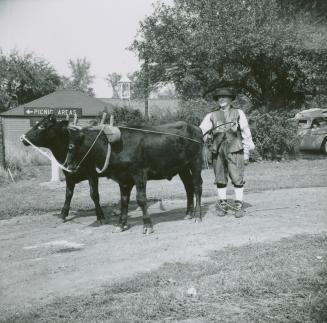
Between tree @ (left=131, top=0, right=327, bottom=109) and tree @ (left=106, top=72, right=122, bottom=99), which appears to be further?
tree @ (left=106, top=72, right=122, bottom=99)

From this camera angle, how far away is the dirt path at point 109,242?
18.0 ft

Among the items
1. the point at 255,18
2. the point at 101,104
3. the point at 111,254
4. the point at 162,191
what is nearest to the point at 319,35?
the point at 255,18

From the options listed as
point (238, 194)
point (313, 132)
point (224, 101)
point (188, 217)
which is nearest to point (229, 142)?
point (224, 101)

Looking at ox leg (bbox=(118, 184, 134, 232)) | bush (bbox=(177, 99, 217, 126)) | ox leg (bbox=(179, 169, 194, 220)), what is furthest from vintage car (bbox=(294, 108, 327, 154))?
ox leg (bbox=(118, 184, 134, 232))

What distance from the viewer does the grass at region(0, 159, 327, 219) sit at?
35.2 feet

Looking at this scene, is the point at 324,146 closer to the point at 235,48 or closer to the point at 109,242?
the point at 235,48

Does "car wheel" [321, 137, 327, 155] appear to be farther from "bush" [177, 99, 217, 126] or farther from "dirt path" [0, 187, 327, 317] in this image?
"dirt path" [0, 187, 327, 317]

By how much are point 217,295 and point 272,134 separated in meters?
16.0

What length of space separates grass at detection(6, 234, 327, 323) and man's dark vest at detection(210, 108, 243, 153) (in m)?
3.13

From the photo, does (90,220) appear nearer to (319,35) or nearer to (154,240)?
(154,240)

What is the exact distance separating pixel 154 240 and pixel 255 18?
1840cm

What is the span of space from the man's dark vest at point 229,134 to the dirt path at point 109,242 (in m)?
1.23

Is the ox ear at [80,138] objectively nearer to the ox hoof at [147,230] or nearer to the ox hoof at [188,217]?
the ox hoof at [147,230]

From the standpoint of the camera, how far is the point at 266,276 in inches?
208
